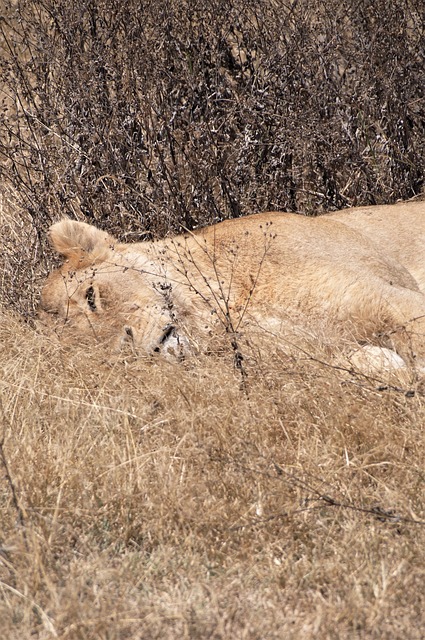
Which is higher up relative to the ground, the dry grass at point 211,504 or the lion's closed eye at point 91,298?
the lion's closed eye at point 91,298

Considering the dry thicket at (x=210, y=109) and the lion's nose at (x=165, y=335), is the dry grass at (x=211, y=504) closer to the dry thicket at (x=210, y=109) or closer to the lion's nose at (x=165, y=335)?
the lion's nose at (x=165, y=335)

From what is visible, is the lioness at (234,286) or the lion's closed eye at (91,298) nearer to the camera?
the lioness at (234,286)

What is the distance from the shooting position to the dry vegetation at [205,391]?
2789 millimetres

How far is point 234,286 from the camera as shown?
4859 millimetres

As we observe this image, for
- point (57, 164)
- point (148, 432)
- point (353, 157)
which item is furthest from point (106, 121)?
point (148, 432)

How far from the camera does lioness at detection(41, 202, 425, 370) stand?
14.9 ft

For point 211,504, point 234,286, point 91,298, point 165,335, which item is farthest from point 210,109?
point 211,504

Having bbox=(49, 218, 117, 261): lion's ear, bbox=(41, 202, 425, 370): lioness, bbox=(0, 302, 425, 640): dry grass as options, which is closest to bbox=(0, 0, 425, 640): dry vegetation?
bbox=(0, 302, 425, 640): dry grass

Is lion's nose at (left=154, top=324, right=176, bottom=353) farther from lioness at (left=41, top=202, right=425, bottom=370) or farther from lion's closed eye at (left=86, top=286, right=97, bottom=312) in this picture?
lion's closed eye at (left=86, top=286, right=97, bottom=312)

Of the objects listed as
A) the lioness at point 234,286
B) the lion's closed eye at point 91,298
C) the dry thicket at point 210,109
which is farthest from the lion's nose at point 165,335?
the dry thicket at point 210,109

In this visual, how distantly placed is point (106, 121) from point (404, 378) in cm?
334

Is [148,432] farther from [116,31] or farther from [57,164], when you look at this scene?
[116,31]

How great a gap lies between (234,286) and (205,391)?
92 cm

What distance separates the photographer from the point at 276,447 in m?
3.65
